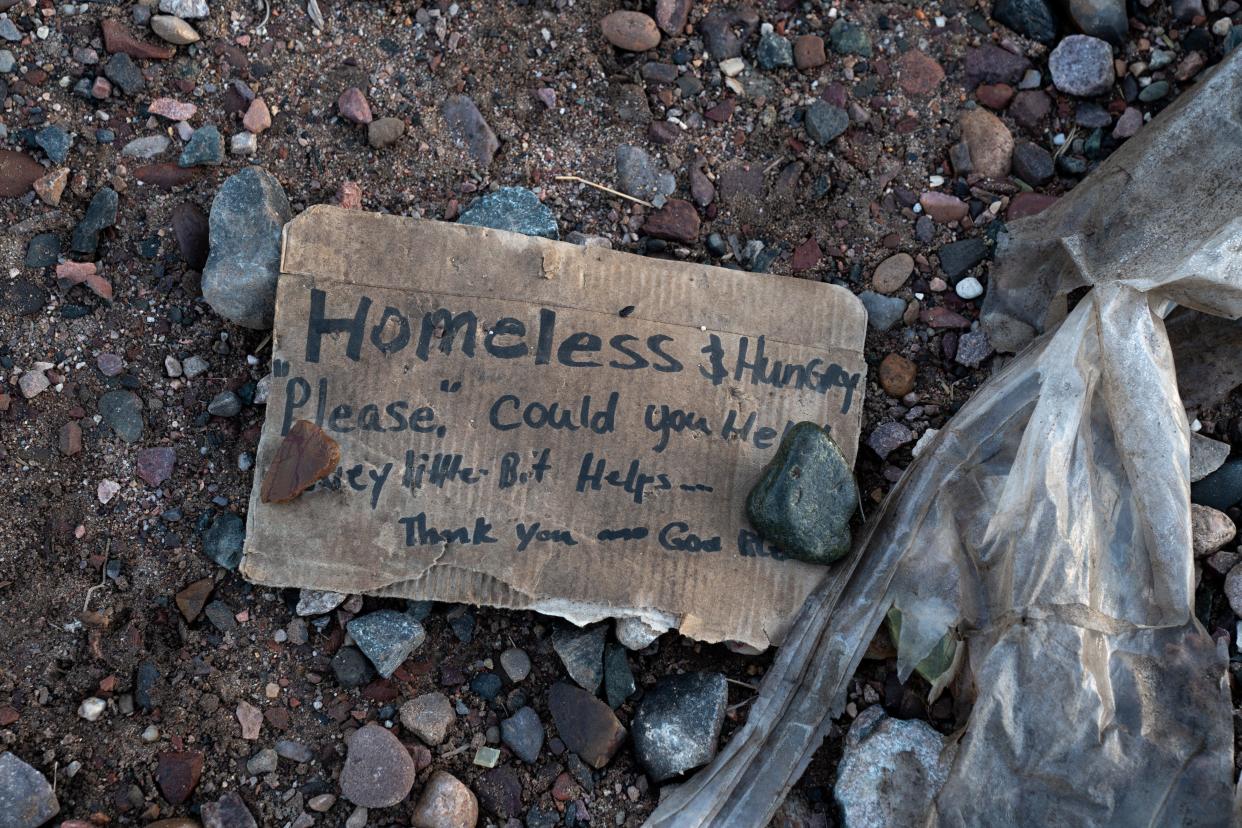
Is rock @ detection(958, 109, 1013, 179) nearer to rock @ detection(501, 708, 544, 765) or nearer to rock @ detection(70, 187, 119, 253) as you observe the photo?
rock @ detection(501, 708, 544, 765)

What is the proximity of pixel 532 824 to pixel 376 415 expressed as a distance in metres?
0.79

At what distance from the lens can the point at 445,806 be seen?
5.60 ft

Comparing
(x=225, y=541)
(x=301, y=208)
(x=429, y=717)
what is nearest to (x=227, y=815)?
(x=429, y=717)

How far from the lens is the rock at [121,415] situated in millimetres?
1836

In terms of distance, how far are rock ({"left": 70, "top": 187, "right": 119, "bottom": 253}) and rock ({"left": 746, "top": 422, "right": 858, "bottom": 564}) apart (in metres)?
1.33

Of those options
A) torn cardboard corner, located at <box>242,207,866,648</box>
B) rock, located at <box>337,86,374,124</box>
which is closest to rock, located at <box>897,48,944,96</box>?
torn cardboard corner, located at <box>242,207,866,648</box>

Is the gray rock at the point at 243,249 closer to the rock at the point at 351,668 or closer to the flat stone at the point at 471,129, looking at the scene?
the flat stone at the point at 471,129

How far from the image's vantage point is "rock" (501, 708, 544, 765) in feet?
5.84

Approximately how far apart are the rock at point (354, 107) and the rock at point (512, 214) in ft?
0.94

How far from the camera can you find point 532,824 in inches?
68.9

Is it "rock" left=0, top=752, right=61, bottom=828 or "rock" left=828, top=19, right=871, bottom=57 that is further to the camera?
"rock" left=828, top=19, right=871, bottom=57

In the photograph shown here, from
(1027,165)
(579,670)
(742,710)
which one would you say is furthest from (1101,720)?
(1027,165)

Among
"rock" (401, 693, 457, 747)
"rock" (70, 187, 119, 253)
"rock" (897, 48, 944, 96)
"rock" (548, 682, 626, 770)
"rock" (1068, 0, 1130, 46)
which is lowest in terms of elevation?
"rock" (401, 693, 457, 747)

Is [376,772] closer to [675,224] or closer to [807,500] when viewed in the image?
[807,500]
